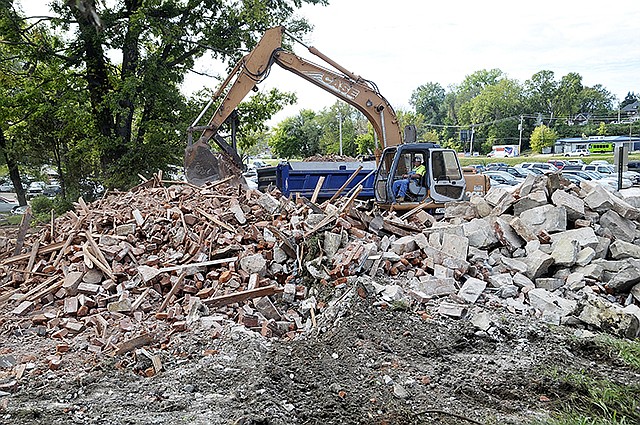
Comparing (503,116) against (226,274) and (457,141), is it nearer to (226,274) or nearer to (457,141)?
(457,141)

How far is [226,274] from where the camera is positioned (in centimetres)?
736

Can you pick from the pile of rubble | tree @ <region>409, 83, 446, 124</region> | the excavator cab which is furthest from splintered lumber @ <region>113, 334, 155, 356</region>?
tree @ <region>409, 83, 446, 124</region>

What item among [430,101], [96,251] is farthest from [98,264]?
[430,101]

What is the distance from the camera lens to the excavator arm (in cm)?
1250

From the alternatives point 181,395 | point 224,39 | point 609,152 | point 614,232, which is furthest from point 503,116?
point 181,395

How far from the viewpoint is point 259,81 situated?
13.2 metres

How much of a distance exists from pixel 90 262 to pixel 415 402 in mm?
4966

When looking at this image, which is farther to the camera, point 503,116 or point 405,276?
point 503,116

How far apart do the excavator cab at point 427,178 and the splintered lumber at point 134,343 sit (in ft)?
21.2

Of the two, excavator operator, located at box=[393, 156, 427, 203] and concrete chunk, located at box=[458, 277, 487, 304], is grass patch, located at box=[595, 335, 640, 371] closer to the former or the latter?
concrete chunk, located at box=[458, 277, 487, 304]

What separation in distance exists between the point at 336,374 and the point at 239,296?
6.79 ft

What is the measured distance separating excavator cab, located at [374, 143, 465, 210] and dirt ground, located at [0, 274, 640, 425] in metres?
5.25

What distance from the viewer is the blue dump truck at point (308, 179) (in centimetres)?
1340

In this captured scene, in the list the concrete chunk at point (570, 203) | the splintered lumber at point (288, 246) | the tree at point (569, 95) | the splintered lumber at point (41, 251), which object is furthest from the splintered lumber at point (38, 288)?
the tree at point (569, 95)
